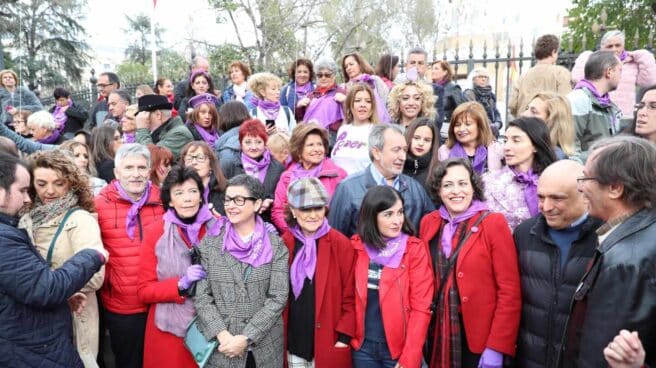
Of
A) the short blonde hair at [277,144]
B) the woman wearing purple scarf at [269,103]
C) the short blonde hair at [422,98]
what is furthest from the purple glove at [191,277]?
the woman wearing purple scarf at [269,103]

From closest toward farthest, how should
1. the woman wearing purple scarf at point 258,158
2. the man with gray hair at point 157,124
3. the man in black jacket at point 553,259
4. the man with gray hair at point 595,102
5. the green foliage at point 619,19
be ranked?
the man in black jacket at point 553,259
the woman wearing purple scarf at point 258,158
the man with gray hair at point 595,102
the man with gray hair at point 157,124
the green foliage at point 619,19

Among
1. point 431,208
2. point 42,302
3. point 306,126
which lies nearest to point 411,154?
point 431,208

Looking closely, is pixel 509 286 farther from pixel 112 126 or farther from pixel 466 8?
pixel 466 8

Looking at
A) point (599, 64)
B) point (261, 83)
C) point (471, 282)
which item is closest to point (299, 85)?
point (261, 83)

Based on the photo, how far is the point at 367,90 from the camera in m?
4.84

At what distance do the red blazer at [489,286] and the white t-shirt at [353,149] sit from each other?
6.09ft

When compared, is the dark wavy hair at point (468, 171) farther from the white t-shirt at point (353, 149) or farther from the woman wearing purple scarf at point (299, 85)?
the woman wearing purple scarf at point (299, 85)

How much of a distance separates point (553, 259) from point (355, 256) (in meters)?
1.21

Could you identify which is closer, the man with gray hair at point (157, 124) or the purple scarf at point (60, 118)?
the man with gray hair at point (157, 124)

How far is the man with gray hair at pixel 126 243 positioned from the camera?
348cm

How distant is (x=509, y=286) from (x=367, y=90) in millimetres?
2583

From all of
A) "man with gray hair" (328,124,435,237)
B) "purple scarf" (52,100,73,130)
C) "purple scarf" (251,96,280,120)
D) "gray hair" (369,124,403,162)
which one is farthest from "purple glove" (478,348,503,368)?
→ "purple scarf" (52,100,73,130)

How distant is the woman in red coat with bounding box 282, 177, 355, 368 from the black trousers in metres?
1.13

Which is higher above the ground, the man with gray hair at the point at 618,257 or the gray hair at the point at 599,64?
the gray hair at the point at 599,64
